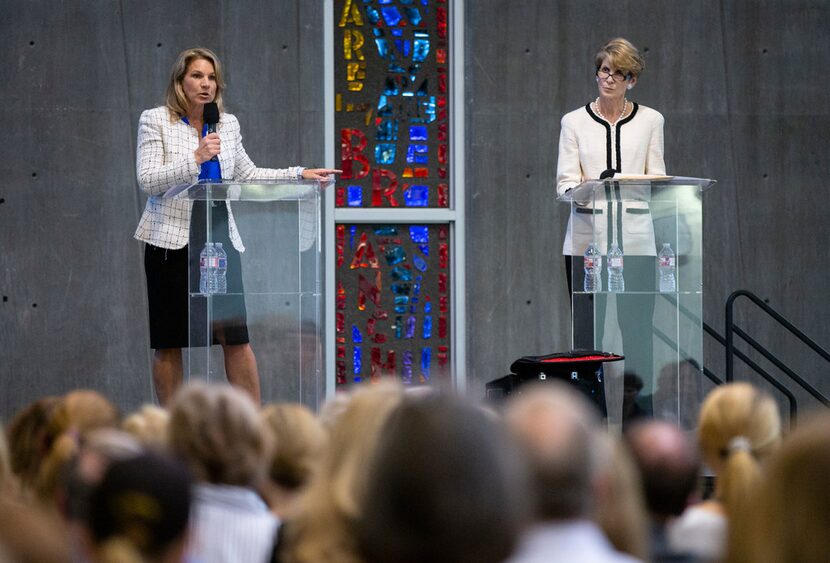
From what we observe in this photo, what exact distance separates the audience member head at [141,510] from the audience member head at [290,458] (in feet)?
2.65

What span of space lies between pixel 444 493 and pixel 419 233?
643 centimetres

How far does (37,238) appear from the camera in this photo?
23.7 ft

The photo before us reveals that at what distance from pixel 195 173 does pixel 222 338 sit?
0.63m

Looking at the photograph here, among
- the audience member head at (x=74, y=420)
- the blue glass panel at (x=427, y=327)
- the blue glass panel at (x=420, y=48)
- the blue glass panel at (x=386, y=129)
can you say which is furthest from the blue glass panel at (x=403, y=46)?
the audience member head at (x=74, y=420)

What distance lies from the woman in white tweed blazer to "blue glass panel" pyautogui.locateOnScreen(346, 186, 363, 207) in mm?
2604

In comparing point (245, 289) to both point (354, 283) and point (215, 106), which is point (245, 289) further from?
point (354, 283)

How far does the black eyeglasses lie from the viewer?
18.0ft

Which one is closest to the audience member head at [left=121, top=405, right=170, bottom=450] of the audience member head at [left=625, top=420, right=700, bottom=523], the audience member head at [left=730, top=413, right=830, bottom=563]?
the audience member head at [left=625, top=420, right=700, bottom=523]

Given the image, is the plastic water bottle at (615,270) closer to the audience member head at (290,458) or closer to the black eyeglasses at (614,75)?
the black eyeglasses at (614,75)

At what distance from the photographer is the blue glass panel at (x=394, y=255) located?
770cm

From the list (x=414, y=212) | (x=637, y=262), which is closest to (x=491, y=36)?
(x=414, y=212)

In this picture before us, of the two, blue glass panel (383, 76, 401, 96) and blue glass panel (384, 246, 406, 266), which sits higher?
blue glass panel (383, 76, 401, 96)

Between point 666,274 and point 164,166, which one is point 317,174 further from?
point 666,274

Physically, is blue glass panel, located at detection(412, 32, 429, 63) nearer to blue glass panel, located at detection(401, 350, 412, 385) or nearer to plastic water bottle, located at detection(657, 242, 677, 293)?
blue glass panel, located at detection(401, 350, 412, 385)
